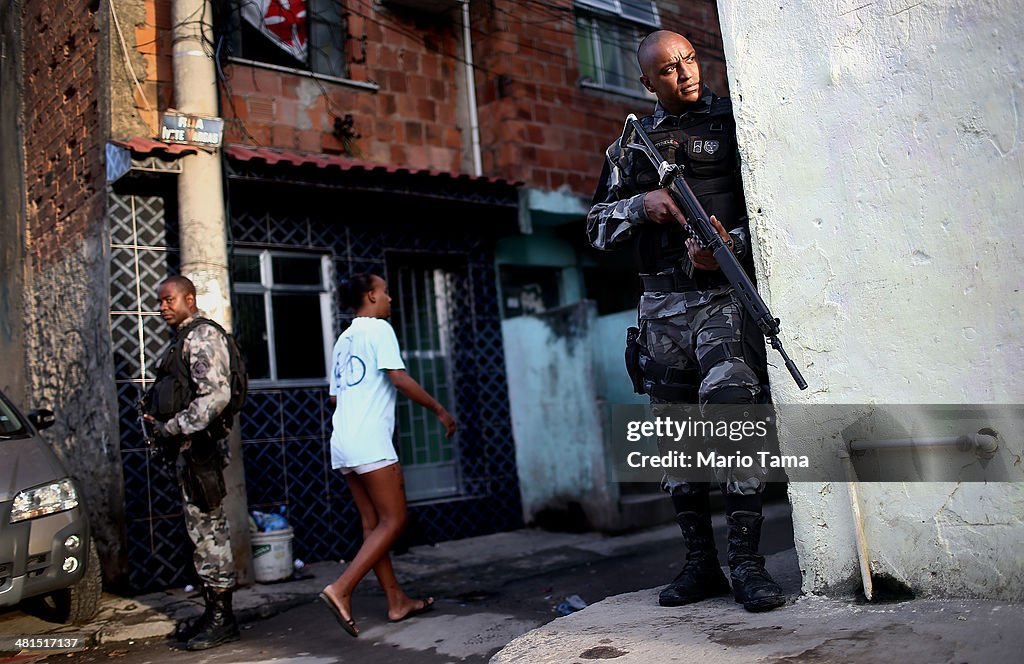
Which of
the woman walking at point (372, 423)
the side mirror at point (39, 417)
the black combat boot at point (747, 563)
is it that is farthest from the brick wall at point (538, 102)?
the black combat boot at point (747, 563)

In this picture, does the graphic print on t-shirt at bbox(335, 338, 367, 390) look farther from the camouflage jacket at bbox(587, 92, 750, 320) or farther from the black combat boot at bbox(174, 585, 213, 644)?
the camouflage jacket at bbox(587, 92, 750, 320)

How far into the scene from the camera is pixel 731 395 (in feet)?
9.91

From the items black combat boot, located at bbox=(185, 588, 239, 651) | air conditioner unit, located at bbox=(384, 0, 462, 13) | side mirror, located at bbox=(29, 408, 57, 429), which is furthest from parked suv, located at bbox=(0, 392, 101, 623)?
air conditioner unit, located at bbox=(384, 0, 462, 13)

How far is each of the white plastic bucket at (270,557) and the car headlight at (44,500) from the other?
1.60 m

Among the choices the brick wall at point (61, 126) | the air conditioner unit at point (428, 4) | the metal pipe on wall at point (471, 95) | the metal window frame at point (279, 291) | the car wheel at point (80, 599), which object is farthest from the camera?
the metal pipe on wall at point (471, 95)

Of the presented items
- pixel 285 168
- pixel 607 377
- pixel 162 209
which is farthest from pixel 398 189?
pixel 607 377

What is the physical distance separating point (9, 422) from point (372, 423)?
7.26 feet

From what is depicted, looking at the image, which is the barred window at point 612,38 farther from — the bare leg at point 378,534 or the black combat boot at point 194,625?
the black combat boot at point 194,625

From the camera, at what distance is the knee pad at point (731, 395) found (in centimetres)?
302

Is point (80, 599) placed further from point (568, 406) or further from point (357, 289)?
point (568, 406)

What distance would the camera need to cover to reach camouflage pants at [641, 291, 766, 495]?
3.05 metres

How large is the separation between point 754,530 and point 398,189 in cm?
524

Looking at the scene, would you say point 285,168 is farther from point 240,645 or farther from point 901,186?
point 901,186

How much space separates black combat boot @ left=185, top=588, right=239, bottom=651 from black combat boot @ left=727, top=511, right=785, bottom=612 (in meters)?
2.66
